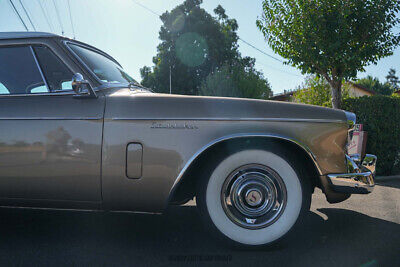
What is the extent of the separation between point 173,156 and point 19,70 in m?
1.50

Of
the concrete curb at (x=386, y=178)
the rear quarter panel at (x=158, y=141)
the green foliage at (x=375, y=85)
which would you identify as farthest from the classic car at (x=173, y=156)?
the green foliage at (x=375, y=85)

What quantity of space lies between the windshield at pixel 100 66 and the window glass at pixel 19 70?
36 centimetres

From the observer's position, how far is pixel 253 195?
2.21 m

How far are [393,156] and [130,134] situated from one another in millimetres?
5955

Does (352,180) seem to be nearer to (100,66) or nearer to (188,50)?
(100,66)

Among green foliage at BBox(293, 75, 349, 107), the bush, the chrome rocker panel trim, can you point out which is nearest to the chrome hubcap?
the chrome rocker panel trim

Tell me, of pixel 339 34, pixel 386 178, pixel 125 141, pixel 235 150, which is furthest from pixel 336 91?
pixel 125 141

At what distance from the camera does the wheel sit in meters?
2.19

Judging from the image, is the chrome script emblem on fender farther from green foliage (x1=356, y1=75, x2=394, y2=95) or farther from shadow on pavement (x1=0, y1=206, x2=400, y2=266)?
green foliage (x1=356, y1=75, x2=394, y2=95)

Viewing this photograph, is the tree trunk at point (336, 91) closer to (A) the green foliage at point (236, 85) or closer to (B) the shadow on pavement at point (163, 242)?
(B) the shadow on pavement at point (163, 242)

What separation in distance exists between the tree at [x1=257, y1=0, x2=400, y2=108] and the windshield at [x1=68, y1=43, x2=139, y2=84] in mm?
5627

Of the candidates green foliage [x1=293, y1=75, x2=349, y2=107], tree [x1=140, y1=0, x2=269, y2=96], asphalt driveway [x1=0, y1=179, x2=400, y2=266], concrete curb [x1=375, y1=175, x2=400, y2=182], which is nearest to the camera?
asphalt driveway [x1=0, y1=179, x2=400, y2=266]

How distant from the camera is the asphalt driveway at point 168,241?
2.06 m

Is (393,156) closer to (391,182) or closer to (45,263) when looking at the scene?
(391,182)
